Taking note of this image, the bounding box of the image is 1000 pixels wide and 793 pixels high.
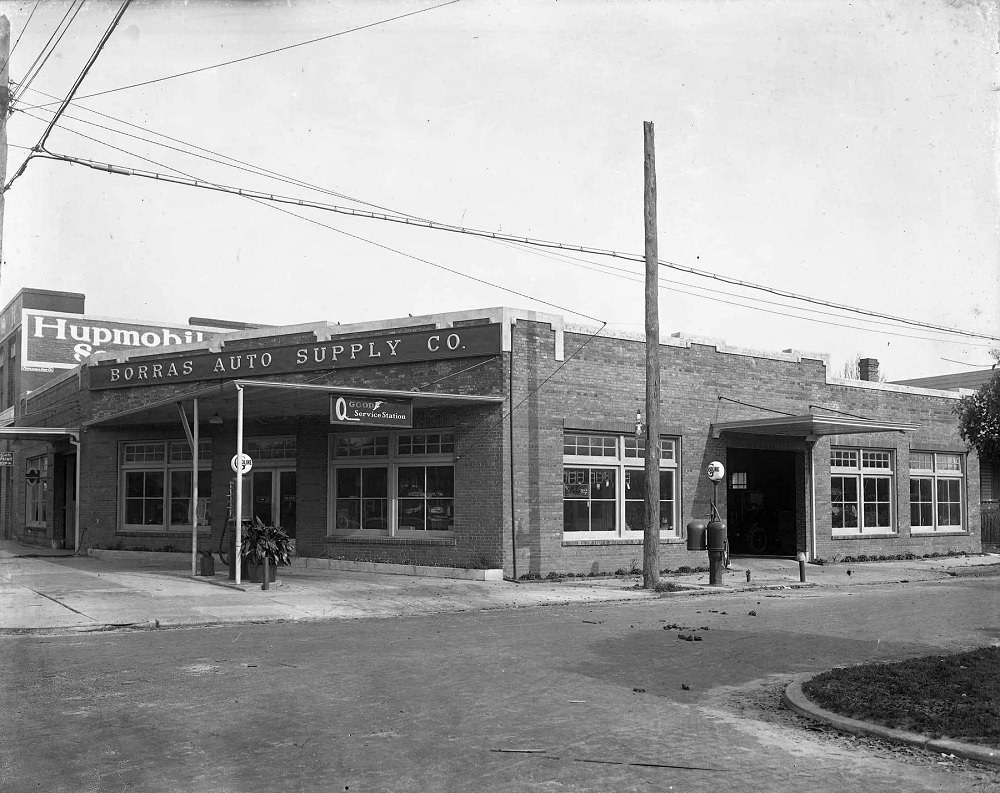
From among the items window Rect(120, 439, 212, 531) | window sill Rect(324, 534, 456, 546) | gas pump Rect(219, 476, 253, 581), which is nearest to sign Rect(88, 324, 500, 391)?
window Rect(120, 439, 212, 531)

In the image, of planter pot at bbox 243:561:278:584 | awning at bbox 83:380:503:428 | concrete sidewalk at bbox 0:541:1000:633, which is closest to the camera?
concrete sidewalk at bbox 0:541:1000:633

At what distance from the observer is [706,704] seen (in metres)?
8.81

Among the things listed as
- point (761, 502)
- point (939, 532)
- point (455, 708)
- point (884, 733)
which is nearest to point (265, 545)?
point (455, 708)

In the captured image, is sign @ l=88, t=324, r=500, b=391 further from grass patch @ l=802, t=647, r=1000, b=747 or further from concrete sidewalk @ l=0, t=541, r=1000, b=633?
grass patch @ l=802, t=647, r=1000, b=747

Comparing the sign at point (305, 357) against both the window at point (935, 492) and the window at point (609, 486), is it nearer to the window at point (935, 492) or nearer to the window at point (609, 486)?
the window at point (609, 486)

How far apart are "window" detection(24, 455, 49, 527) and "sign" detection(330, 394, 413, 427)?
62.1 feet

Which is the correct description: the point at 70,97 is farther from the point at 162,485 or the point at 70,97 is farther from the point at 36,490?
the point at 36,490

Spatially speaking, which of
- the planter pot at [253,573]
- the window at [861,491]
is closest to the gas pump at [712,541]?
the window at [861,491]

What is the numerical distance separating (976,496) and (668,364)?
1429 cm

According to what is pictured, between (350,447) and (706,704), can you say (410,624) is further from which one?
(350,447)

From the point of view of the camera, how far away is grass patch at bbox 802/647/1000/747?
7.50 meters

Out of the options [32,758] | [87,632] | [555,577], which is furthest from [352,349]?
[32,758]

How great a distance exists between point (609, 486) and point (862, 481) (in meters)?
9.75

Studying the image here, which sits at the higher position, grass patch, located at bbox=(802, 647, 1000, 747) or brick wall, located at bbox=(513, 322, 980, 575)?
brick wall, located at bbox=(513, 322, 980, 575)
